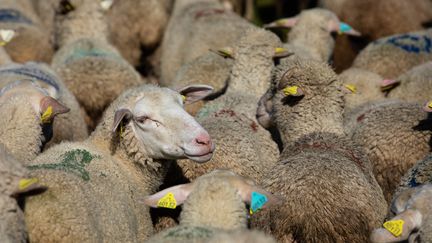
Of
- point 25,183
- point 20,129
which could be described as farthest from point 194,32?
point 25,183

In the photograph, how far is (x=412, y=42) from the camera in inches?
311

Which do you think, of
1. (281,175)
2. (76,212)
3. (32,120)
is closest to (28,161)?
(32,120)

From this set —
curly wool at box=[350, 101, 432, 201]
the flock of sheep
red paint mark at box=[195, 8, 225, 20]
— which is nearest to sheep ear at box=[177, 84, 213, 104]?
the flock of sheep

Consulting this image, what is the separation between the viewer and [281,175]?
15.7 ft

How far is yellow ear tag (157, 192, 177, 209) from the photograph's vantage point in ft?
13.6

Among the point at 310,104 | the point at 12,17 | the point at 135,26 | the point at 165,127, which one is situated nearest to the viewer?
the point at 165,127

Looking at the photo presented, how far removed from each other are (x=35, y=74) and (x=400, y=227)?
3.61 meters

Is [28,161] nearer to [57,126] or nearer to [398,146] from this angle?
[57,126]

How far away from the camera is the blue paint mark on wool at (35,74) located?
6.56 metres

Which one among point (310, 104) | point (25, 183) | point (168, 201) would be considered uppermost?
point (25, 183)

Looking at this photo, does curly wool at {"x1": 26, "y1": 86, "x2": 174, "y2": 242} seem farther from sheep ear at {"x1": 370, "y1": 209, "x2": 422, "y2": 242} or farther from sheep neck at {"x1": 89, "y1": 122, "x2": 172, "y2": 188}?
sheep ear at {"x1": 370, "y1": 209, "x2": 422, "y2": 242}

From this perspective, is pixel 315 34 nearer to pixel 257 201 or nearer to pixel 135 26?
pixel 135 26

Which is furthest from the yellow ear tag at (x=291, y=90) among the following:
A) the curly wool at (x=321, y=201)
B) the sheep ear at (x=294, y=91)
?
the curly wool at (x=321, y=201)

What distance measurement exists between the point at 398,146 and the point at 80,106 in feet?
8.97
